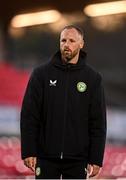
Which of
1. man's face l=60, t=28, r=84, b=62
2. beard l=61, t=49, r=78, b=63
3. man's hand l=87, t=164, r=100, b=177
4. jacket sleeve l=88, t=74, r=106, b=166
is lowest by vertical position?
man's hand l=87, t=164, r=100, b=177

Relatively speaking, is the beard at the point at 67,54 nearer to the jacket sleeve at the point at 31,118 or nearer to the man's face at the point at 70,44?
the man's face at the point at 70,44

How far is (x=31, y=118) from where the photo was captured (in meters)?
4.38

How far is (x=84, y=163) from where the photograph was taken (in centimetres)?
438

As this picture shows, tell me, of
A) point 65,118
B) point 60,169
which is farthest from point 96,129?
point 60,169

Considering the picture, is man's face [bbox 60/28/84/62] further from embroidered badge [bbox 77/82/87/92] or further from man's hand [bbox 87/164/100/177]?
man's hand [bbox 87/164/100/177]

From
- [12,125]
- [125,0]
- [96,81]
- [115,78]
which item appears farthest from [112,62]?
[96,81]

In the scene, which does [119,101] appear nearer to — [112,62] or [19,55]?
[112,62]

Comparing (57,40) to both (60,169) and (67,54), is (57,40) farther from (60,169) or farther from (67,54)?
(60,169)

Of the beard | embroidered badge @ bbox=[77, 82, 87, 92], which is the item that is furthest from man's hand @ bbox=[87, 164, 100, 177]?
the beard

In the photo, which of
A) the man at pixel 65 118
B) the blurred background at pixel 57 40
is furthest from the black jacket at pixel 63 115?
the blurred background at pixel 57 40

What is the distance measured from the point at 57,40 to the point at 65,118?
6700mm

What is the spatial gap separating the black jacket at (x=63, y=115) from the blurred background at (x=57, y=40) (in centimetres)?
606

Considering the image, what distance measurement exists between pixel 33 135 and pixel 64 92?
33 cm

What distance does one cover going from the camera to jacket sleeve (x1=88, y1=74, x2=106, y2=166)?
4391 mm
